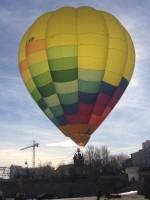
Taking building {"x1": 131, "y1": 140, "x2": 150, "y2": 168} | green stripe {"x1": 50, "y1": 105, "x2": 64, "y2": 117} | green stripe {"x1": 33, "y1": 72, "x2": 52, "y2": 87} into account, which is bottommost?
green stripe {"x1": 50, "y1": 105, "x2": 64, "y2": 117}

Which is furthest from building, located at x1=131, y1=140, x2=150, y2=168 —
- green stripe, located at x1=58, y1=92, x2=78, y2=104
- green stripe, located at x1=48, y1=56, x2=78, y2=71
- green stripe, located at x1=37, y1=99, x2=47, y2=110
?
green stripe, located at x1=48, y1=56, x2=78, y2=71

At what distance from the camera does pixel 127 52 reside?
3519 cm

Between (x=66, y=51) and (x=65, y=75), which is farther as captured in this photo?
(x=65, y=75)

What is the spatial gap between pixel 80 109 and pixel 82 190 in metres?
63.6

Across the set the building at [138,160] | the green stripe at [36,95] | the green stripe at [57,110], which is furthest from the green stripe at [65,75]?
the building at [138,160]

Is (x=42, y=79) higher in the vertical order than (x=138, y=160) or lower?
lower

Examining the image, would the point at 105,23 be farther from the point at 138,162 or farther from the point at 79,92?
the point at 138,162

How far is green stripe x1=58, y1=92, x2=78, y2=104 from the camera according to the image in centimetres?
3400

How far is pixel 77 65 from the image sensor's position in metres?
33.6

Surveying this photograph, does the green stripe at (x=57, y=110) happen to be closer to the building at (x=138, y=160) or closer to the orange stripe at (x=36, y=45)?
the orange stripe at (x=36, y=45)

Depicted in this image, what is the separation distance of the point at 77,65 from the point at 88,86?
5.46ft

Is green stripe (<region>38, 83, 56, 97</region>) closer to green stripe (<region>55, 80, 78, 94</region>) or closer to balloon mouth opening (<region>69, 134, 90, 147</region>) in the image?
green stripe (<region>55, 80, 78, 94</region>)

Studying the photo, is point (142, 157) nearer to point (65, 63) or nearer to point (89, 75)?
point (89, 75)

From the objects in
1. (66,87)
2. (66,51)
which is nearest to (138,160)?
(66,87)
